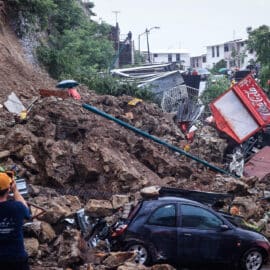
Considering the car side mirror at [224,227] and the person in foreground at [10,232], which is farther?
the car side mirror at [224,227]

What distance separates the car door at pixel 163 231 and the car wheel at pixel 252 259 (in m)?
1.39

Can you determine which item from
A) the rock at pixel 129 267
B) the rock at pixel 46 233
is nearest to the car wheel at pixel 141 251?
the rock at pixel 129 267

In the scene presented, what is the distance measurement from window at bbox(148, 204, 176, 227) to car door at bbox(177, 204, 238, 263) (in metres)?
0.15

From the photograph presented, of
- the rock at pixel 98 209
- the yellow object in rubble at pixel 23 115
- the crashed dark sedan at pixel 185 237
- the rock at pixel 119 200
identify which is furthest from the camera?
the yellow object in rubble at pixel 23 115

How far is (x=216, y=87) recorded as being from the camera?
31328 millimetres

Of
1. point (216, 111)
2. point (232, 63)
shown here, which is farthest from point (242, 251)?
point (232, 63)

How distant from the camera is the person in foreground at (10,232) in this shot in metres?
5.36

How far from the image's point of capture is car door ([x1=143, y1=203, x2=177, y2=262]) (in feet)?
Result: 29.6

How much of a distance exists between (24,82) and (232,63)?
46.8 metres

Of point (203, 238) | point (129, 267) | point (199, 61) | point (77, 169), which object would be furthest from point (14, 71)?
point (199, 61)

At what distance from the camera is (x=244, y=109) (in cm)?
1839

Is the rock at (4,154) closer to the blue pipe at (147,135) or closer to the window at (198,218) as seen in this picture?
the blue pipe at (147,135)

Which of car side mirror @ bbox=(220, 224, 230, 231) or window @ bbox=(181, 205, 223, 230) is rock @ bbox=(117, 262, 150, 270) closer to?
window @ bbox=(181, 205, 223, 230)

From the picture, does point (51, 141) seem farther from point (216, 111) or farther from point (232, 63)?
point (232, 63)
